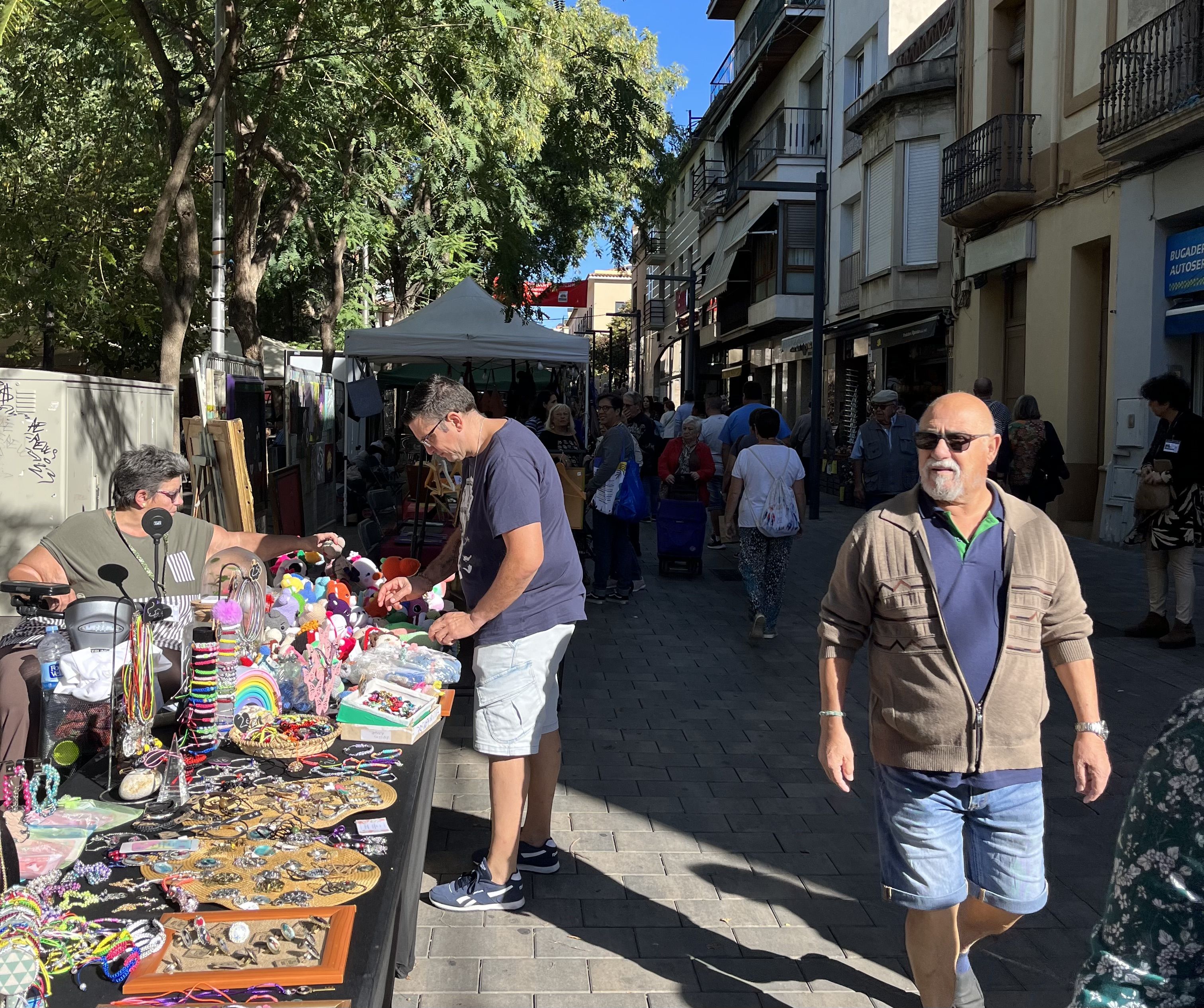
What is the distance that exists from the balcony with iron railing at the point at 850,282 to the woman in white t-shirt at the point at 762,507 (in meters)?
17.2

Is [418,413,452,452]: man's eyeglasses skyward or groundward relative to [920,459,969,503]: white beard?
skyward

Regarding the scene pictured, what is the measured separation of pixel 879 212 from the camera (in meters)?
23.8

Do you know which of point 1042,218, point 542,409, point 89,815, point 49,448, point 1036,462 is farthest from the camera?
point 1042,218

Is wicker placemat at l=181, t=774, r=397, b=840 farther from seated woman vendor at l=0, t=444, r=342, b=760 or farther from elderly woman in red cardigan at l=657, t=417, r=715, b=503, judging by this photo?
elderly woman in red cardigan at l=657, t=417, r=715, b=503

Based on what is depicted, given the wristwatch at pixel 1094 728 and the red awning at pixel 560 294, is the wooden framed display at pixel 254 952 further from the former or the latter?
the red awning at pixel 560 294

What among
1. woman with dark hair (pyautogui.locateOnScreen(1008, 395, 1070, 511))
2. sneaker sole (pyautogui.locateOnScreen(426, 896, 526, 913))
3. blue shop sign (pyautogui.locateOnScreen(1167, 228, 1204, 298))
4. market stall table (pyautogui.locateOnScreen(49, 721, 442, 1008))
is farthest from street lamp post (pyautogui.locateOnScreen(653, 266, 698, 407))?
market stall table (pyautogui.locateOnScreen(49, 721, 442, 1008))

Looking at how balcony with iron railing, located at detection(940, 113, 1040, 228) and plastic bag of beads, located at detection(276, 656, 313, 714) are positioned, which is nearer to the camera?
plastic bag of beads, located at detection(276, 656, 313, 714)

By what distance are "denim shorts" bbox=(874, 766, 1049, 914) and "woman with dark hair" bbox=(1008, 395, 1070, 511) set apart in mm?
8770

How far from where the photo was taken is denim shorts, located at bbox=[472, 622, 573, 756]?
3967 millimetres

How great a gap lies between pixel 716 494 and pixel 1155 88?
682 cm

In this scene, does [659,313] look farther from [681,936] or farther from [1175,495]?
[681,936]

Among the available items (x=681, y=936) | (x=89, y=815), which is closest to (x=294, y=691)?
(x=89, y=815)

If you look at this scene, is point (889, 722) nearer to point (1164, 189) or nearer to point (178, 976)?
point (178, 976)

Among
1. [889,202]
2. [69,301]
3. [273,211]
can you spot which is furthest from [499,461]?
[889,202]
